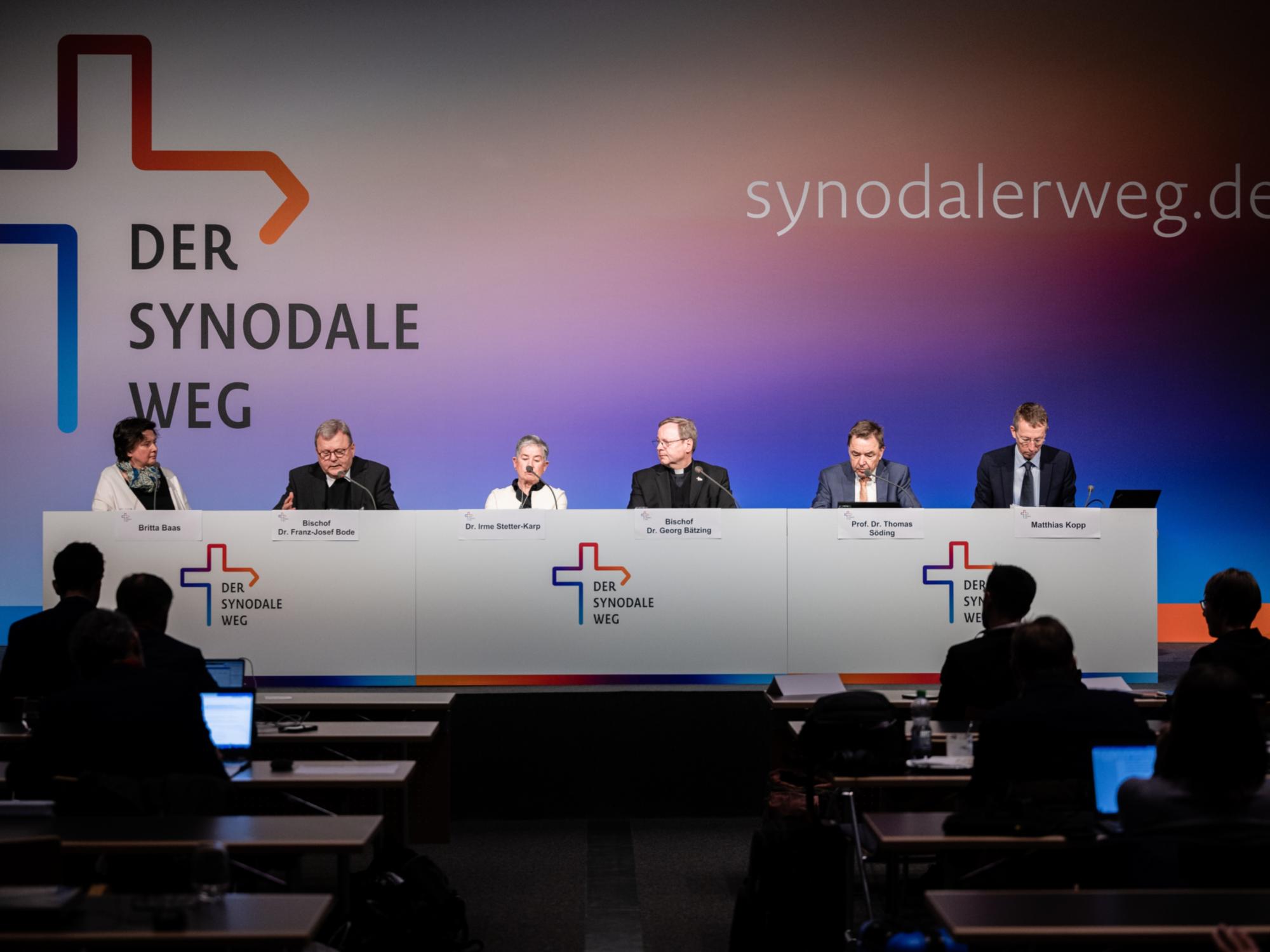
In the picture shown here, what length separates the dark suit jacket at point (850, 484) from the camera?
726 centimetres

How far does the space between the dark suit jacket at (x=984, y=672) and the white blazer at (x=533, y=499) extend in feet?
8.95

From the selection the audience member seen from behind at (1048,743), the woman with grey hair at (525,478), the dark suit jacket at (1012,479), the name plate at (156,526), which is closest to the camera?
the audience member seen from behind at (1048,743)

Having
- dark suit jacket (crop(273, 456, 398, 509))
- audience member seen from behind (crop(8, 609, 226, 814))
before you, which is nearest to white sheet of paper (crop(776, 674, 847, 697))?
audience member seen from behind (crop(8, 609, 226, 814))

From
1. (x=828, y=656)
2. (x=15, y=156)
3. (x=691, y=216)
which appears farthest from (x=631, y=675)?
(x=15, y=156)

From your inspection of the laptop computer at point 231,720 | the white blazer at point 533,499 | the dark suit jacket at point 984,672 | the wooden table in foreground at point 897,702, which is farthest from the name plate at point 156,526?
the dark suit jacket at point 984,672

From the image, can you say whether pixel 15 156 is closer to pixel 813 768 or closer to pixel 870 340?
pixel 870 340

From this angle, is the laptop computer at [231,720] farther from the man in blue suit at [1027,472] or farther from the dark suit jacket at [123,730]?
the man in blue suit at [1027,472]

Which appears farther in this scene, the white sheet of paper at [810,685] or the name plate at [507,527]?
the name plate at [507,527]

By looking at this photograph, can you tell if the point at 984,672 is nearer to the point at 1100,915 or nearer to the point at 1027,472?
the point at 1100,915

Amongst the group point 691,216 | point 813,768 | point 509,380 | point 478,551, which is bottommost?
point 813,768

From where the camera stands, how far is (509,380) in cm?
861

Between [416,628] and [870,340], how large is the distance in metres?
4.00

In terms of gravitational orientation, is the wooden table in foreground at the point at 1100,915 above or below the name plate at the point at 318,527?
below

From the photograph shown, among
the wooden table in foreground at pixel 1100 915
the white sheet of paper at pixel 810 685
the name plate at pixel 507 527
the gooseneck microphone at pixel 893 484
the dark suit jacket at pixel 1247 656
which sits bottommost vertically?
the wooden table in foreground at pixel 1100 915
